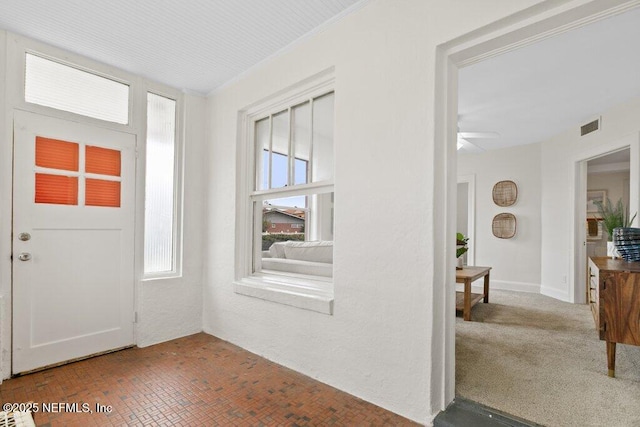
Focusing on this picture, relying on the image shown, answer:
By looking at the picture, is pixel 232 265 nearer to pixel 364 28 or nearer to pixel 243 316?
pixel 243 316

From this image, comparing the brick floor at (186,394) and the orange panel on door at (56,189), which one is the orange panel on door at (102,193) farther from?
the brick floor at (186,394)

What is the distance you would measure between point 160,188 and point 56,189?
849 millimetres

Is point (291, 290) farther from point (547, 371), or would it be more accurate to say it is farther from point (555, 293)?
point (555, 293)

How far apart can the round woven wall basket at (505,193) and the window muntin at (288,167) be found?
12.5 ft

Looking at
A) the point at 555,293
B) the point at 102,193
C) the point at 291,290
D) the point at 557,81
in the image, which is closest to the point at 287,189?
the point at 291,290

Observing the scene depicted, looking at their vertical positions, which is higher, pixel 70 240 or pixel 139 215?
pixel 139 215

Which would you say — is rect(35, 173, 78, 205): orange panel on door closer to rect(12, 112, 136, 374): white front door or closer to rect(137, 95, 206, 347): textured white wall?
rect(12, 112, 136, 374): white front door

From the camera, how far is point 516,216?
5555 millimetres

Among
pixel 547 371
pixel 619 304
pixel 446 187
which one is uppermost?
pixel 446 187

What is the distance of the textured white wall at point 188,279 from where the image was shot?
→ 3.14 metres

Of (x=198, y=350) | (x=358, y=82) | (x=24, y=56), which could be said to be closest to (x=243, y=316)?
(x=198, y=350)

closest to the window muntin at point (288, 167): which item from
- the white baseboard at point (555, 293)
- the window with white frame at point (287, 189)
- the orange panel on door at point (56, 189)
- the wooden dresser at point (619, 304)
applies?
the window with white frame at point (287, 189)

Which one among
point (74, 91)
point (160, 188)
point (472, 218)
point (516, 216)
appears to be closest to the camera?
point (74, 91)

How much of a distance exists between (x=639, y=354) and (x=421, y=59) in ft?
9.71
